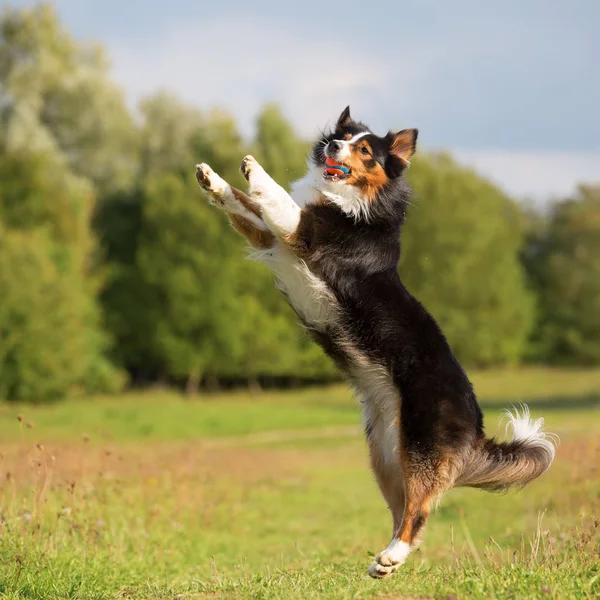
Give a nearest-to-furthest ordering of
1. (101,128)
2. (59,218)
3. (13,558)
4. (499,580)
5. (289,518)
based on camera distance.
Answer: (499,580), (13,558), (289,518), (59,218), (101,128)

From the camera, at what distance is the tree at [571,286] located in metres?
53.6

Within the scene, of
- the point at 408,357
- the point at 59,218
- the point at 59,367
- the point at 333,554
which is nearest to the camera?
the point at 408,357

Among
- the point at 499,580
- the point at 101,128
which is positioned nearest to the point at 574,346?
the point at 101,128

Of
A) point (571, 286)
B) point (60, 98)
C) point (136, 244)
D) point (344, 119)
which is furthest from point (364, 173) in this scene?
point (571, 286)

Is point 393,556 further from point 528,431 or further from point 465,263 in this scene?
point 465,263

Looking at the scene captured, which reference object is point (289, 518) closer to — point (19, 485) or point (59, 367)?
point (19, 485)

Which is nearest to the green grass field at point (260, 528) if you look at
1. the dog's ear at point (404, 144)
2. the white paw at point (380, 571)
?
the white paw at point (380, 571)

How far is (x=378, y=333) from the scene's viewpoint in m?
5.98

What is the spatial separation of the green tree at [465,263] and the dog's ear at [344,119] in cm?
3942

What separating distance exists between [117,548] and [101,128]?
34.6 meters

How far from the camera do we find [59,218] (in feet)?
121

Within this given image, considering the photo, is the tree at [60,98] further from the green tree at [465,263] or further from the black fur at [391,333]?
the black fur at [391,333]

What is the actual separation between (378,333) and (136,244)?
1551 inches

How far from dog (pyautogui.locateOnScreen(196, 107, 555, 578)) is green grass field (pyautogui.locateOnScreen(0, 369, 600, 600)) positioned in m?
0.66
